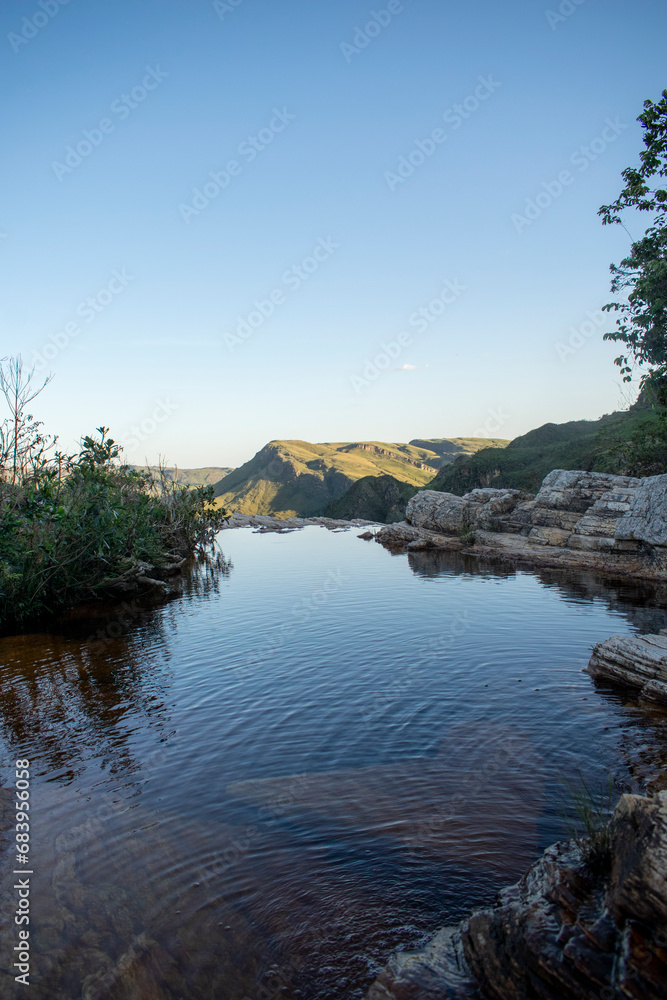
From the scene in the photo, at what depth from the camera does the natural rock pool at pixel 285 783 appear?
17.5 ft

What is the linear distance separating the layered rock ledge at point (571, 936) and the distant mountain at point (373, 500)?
2916 inches

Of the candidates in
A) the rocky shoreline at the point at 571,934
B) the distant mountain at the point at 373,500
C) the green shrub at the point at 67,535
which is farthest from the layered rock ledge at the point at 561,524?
the distant mountain at the point at 373,500

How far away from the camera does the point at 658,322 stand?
1064 inches

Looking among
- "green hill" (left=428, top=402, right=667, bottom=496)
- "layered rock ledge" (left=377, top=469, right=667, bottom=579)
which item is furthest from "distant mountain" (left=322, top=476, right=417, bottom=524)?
"layered rock ledge" (left=377, top=469, right=667, bottom=579)

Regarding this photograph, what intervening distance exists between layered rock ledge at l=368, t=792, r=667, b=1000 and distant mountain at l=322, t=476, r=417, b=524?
243ft

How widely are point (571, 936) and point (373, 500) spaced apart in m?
81.0

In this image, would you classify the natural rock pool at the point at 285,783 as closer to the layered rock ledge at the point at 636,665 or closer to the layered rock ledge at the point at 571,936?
the layered rock ledge at the point at 636,665

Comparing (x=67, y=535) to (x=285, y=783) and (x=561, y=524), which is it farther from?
(x=561, y=524)

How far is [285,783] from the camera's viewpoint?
8.38m

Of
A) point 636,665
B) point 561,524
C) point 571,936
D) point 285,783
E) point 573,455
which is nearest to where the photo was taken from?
point 571,936

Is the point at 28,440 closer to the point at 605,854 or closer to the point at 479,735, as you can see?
the point at 479,735

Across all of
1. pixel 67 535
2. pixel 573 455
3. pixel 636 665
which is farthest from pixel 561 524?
pixel 67 535

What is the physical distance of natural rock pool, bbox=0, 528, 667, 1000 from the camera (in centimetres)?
534

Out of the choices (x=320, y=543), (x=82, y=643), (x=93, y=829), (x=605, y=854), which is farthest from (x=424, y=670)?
(x=320, y=543)
